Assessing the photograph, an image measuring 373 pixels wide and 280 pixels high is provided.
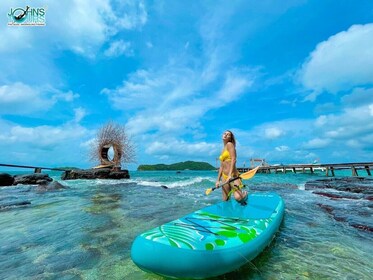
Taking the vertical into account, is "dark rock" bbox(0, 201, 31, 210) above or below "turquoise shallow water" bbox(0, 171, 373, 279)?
above

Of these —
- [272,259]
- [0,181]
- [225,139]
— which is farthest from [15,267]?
[0,181]

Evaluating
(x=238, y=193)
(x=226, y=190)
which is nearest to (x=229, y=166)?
(x=226, y=190)

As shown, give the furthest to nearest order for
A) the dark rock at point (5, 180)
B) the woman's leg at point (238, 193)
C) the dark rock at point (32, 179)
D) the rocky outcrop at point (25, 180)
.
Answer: the dark rock at point (32, 179), the rocky outcrop at point (25, 180), the dark rock at point (5, 180), the woman's leg at point (238, 193)

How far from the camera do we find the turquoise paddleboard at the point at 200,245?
292 cm

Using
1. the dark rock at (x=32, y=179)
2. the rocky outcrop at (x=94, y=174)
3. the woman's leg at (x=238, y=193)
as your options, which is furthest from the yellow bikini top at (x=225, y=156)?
the rocky outcrop at (x=94, y=174)

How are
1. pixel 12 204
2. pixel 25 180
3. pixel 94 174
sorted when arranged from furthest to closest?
pixel 94 174 < pixel 25 180 < pixel 12 204

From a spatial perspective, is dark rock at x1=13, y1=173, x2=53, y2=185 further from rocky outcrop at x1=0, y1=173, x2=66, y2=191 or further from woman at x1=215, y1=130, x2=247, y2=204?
woman at x1=215, y1=130, x2=247, y2=204

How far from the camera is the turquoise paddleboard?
2920 mm

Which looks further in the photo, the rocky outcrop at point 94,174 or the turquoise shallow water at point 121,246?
the rocky outcrop at point 94,174

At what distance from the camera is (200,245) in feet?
10.1

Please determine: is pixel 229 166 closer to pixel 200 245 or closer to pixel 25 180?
pixel 200 245

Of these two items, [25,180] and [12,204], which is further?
[25,180]

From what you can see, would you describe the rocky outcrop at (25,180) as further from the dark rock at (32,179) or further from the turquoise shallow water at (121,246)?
the turquoise shallow water at (121,246)

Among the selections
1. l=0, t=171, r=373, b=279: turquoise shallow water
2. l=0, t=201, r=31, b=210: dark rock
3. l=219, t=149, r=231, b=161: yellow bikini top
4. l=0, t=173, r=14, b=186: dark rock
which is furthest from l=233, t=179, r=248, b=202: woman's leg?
l=0, t=173, r=14, b=186: dark rock
